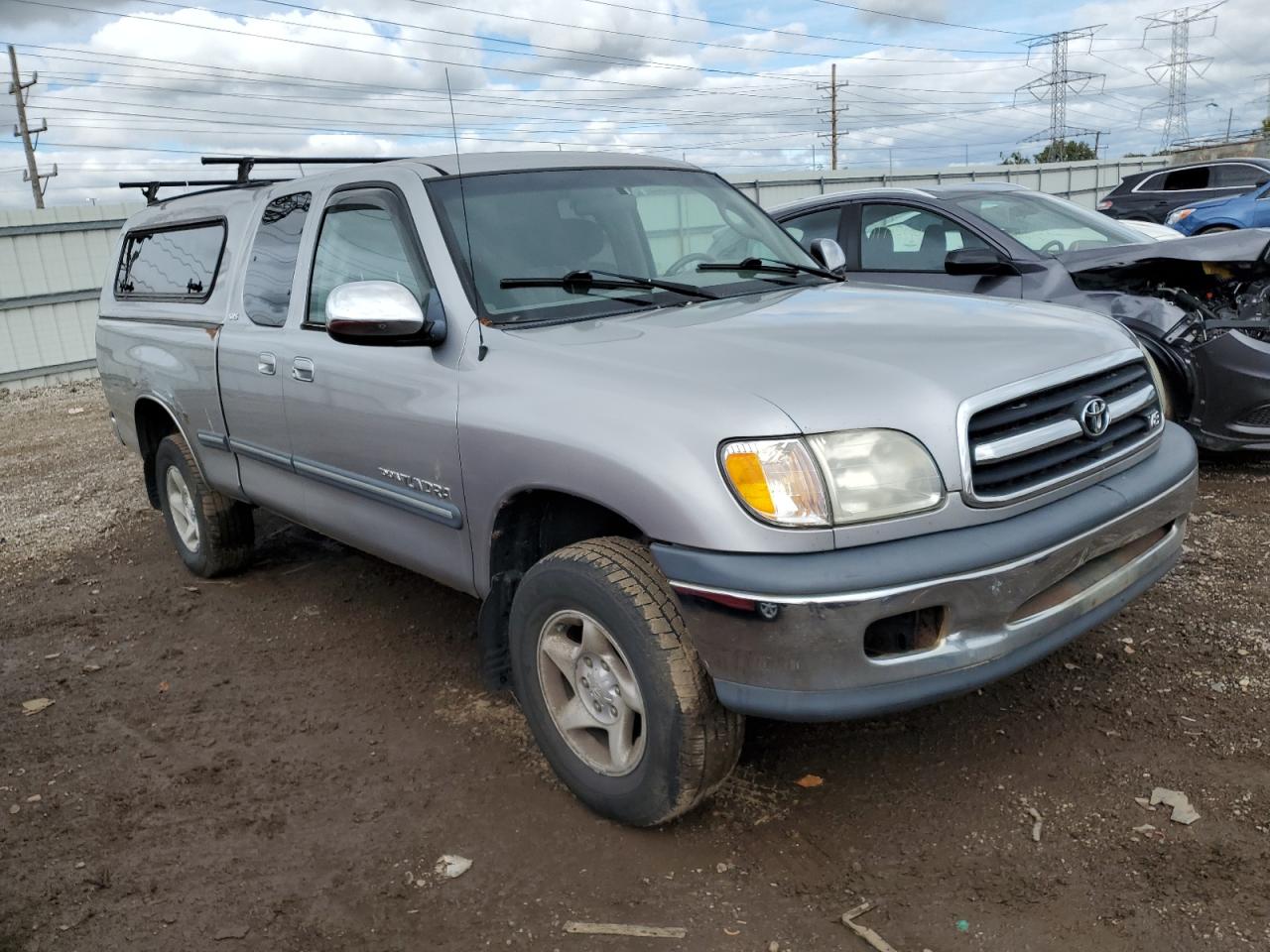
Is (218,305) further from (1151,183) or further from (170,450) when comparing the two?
(1151,183)

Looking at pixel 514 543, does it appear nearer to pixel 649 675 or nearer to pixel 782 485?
pixel 649 675

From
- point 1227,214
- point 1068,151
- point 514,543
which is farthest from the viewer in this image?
point 1068,151

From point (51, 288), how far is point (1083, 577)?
1583cm

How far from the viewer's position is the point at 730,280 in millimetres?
3775

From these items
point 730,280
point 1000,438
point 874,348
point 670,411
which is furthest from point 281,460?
point 1000,438

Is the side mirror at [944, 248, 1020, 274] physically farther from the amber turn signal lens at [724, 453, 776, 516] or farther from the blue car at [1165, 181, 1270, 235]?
the blue car at [1165, 181, 1270, 235]

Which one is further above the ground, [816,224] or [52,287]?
[816,224]

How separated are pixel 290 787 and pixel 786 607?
1888 mm

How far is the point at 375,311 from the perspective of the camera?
Answer: 3.20 metres

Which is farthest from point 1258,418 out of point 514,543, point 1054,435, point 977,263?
point 514,543

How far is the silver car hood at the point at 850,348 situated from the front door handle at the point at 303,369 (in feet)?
3.58

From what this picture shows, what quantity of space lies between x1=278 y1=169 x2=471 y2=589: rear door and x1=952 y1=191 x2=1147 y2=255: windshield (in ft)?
13.4

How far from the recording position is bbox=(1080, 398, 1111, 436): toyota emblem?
2.87m

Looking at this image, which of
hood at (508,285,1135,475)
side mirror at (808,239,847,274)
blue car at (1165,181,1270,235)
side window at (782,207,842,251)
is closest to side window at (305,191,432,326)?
hood at (508,285,1135,475)
